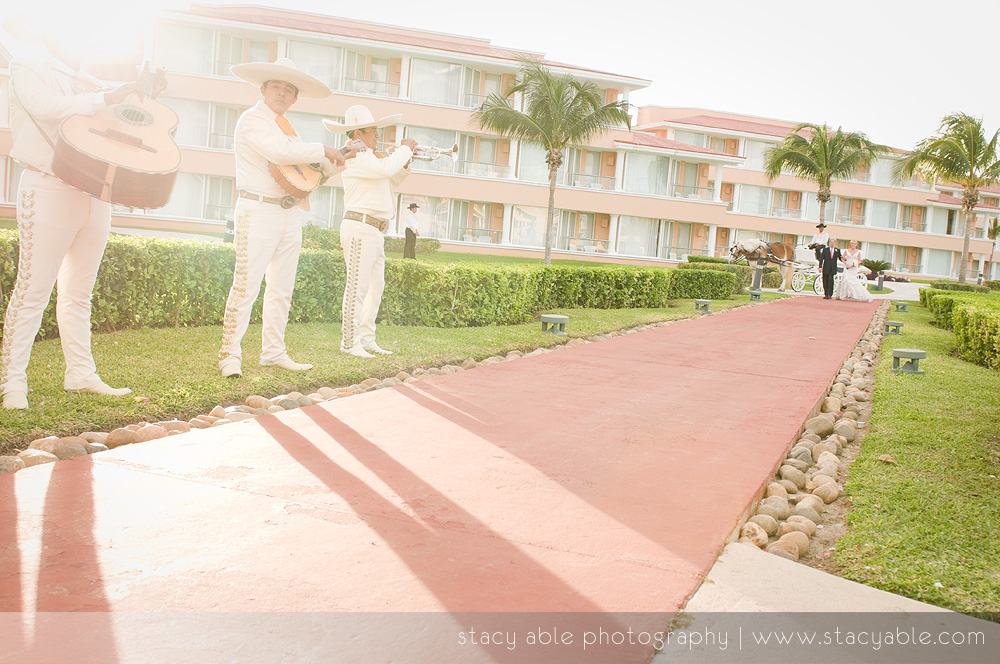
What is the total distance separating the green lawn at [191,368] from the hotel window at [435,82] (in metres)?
29.0

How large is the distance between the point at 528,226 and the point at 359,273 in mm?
33114

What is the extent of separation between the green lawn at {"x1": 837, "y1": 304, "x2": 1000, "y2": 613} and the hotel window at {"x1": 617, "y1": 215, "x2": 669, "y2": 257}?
1389 inches

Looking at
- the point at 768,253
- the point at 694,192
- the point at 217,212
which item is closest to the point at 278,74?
the point at 768,253

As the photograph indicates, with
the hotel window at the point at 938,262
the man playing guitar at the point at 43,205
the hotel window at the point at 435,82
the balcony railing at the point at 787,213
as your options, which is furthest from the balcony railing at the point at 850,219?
the man playing guitar at the point at 43,205

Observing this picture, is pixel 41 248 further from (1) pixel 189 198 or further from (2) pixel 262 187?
(1) pixel 189 198

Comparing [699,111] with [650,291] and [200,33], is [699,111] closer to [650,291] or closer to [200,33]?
[200,33]

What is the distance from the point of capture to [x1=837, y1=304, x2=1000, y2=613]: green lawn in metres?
3.51

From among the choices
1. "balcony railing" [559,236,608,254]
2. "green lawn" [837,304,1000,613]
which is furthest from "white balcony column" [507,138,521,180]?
"green lawn" [837,304,1000,613]

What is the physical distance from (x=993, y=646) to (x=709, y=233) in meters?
44.2

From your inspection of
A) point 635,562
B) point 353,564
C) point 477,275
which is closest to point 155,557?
point 353,564

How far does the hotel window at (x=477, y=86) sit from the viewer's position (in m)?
38.9

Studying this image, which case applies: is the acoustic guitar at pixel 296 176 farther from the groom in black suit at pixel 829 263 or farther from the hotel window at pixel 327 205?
the hotel window at pixel 327 205

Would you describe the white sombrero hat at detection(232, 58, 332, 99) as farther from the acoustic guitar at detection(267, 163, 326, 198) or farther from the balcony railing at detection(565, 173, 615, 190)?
the balcony railing at detection(565, 173, 615, 190)

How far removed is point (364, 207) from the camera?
8023 mm
